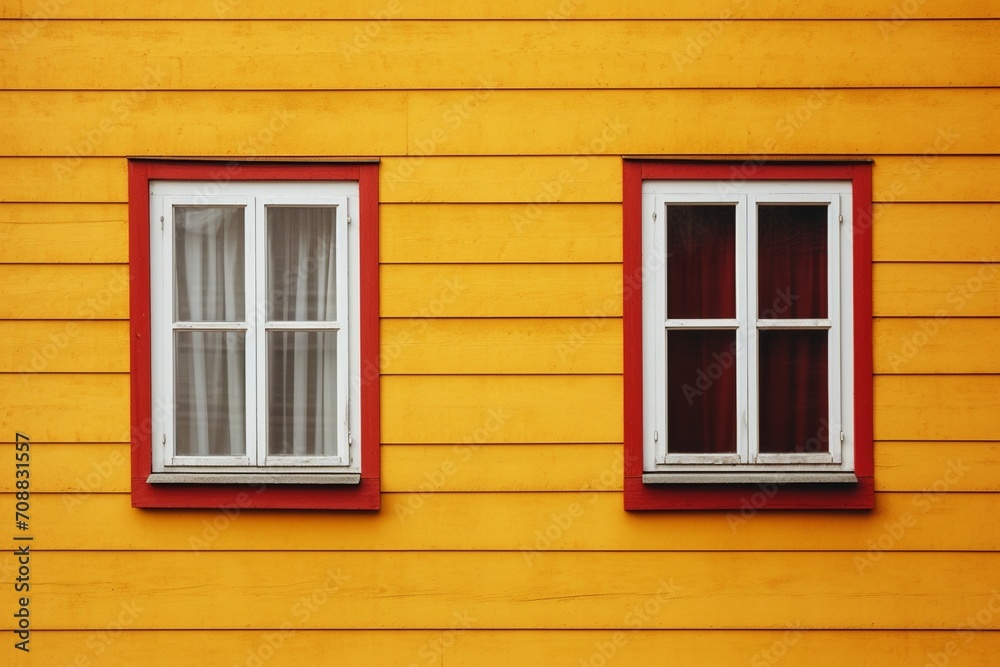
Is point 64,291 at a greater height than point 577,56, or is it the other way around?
point 577,56

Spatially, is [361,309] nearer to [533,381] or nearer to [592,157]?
[533,381]

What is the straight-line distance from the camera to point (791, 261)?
4879 millimetres

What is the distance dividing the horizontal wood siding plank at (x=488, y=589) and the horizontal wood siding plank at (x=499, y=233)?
1.34m

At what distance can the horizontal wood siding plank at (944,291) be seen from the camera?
4.80m

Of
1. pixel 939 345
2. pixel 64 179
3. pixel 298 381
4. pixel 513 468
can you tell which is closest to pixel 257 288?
pixel 298 381

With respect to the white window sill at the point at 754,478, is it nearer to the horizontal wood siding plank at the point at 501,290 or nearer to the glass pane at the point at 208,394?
the horizontal wood siding plank at the point at 501,290

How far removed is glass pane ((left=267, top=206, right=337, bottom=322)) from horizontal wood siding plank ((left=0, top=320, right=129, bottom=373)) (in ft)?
2.26

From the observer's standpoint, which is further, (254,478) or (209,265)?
(209,265)

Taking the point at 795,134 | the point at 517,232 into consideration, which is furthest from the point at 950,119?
the point at 517,232

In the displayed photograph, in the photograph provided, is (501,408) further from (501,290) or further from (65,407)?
(65,407)

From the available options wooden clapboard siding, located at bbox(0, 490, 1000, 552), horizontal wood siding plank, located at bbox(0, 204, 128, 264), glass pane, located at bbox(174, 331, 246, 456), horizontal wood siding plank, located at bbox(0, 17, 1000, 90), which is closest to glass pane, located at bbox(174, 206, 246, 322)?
glass pane, located at bbox(174, 331, 246, 456)

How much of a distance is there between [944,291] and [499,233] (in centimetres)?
200

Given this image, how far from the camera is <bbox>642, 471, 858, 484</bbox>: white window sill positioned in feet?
15.6

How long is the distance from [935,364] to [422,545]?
2.42 metres
